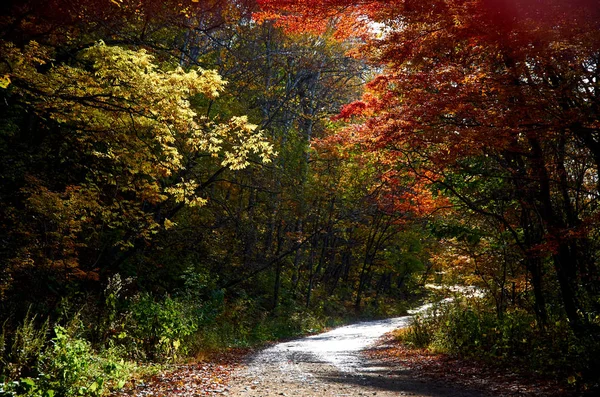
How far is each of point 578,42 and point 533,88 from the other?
114 cm

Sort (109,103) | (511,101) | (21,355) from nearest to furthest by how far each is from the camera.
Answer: (21,355)
(109,103)
(511,101)

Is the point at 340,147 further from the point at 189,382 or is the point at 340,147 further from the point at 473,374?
the point at 189,382

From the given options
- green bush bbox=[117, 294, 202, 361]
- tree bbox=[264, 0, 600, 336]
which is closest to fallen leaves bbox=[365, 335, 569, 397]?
tree bbox=[264, 0, 600, 336]

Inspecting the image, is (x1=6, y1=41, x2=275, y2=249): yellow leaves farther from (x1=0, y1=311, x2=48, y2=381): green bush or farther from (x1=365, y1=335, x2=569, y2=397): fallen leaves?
(x1=365, y1=335, x2=569, y2=397): fallen leaves

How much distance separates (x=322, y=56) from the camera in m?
21.2

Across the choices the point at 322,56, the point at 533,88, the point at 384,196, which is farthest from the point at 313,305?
the point at 533,88

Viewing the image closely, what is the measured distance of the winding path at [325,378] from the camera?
687 cm

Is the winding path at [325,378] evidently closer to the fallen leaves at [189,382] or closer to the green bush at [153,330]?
the fallen leaves at [189,382]

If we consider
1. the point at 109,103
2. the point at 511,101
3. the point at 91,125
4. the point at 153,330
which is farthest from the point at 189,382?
the point at 511,101

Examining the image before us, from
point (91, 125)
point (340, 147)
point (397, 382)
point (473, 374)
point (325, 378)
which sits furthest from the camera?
point (340, 147)

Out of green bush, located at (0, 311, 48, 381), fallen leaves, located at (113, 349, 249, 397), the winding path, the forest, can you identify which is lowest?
the winding path

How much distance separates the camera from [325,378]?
808 centimetres

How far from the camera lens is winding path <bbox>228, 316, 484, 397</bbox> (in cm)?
687

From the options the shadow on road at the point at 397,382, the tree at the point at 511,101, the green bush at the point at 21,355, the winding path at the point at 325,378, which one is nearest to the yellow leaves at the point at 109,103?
the tree at the point at 511,101
